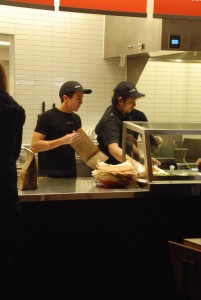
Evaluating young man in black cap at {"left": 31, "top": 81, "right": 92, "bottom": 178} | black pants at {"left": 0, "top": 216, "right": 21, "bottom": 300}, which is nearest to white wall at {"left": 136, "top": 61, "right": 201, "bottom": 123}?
young man in black cap at {"left": 31, "top": 81, "right": 92, "bottom": 178}

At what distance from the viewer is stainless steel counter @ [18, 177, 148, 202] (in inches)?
129

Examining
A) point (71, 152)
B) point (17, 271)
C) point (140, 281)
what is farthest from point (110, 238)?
point (71, 152)

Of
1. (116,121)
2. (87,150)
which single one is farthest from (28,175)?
(116,121)

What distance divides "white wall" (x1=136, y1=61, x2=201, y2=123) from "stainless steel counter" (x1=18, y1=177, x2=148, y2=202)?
289 centimetres

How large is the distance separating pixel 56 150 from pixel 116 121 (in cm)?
60

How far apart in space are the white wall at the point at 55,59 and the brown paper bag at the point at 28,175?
2813mm

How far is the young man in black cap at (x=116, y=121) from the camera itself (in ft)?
14.9

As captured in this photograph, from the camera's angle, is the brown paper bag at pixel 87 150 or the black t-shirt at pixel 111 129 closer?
the brown paper bag at pixel 87 150

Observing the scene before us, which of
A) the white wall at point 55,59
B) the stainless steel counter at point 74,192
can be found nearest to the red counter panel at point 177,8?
the stainless steel counter at point 74,192

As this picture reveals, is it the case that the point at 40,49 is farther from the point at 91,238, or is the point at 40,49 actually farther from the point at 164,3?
the point at 91,238

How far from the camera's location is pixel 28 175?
3.36 m

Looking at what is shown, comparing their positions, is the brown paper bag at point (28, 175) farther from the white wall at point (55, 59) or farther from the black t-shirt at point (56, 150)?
the white wall at point (55, 59)

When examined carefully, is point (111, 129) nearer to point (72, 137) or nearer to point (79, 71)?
point (72, 137)

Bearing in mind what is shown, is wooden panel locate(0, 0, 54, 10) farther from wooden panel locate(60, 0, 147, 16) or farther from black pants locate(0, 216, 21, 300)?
black pants locate(0, 216, 21, 300)
